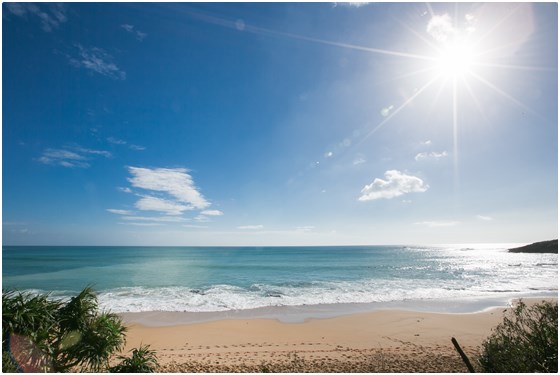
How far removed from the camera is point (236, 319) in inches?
773

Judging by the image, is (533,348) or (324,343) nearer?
(533,348)

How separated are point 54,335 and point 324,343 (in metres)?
11.9

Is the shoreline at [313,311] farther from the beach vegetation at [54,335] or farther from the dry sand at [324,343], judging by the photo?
the beach vegetation at [54,335]

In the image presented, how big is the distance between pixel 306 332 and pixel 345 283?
2145 cm

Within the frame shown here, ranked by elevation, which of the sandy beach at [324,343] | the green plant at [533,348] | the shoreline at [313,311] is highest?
the green plant at [533,348]

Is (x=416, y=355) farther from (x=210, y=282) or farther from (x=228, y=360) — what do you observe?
(x=210, y=282)

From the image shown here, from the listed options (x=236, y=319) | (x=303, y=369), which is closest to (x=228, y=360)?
(x=303, y=369)

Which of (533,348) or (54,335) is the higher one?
(54,335)

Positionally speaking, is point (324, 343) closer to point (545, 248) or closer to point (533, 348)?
point (533, 348)

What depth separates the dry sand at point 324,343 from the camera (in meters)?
12.4

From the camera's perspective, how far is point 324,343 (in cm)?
1523

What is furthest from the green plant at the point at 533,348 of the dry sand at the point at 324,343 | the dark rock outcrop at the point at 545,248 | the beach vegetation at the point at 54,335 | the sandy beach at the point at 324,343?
the dark rock outcrop at the point at 545,248

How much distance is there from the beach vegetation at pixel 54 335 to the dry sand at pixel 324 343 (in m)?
5.57

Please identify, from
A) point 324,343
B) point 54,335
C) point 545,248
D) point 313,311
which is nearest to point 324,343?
point 324,343
